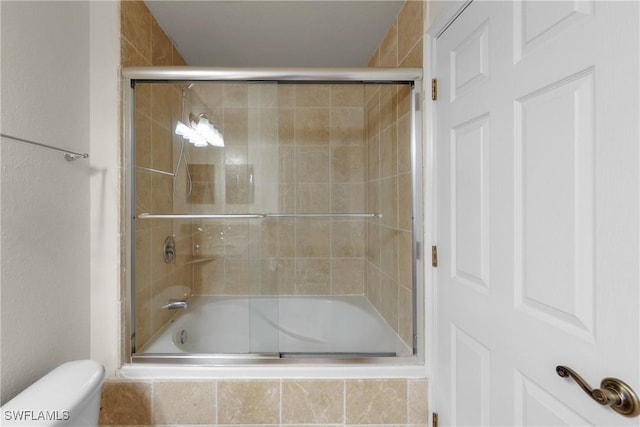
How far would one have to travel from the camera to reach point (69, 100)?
123 cm

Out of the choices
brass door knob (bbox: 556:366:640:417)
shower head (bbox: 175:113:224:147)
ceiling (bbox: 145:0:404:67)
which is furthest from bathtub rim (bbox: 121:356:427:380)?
ceiling (bbox: 145:0:404:67)

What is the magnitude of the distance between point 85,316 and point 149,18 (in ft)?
4.96

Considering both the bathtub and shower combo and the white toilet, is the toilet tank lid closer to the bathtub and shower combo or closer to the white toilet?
the white toilet

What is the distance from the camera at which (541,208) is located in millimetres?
765

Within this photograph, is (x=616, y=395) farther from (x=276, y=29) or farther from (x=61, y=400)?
(x=276, y=29)

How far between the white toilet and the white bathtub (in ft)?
1.24

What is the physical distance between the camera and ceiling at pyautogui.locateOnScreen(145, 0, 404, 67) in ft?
5.13

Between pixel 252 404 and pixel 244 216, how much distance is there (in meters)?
0.84

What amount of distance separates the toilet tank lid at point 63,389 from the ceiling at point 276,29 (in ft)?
5.49

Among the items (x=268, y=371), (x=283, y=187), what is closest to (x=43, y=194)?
(x=283, y=187)

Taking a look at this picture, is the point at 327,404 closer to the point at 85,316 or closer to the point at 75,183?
the point at 85,316

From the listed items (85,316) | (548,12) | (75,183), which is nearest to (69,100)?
(75,183)

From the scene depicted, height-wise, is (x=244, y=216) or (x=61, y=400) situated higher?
(x=244, y=216)

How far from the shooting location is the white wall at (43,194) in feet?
3.21
